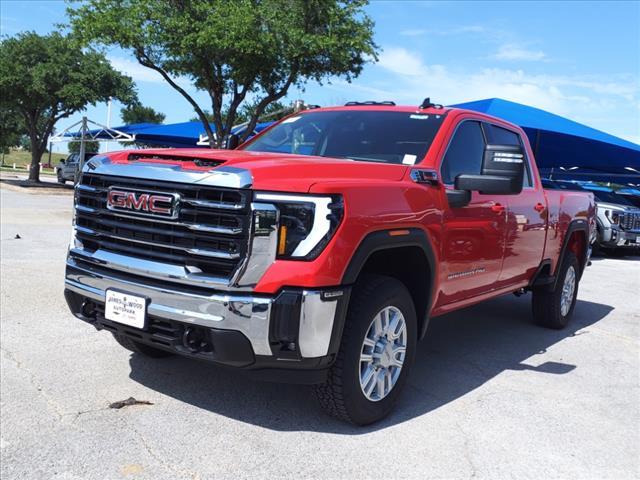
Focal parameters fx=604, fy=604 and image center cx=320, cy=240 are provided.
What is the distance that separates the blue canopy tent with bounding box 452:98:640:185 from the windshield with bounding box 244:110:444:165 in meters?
10.4

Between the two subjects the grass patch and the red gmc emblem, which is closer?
the red gmc emblem

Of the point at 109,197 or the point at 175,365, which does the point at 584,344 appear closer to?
the point at 175,365

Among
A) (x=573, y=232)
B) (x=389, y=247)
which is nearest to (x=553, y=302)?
(x=573, y=232)

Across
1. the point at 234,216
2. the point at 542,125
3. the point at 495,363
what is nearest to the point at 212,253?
the point at 234,216

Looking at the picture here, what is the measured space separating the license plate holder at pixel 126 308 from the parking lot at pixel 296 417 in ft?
1.93

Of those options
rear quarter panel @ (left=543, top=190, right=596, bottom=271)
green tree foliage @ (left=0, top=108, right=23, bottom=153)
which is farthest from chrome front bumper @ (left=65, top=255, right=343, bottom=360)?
green tree foliage @ (left=0, top=108, right=23, bottom=153)

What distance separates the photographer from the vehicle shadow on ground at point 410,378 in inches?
140

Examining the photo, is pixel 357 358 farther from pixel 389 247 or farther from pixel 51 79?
pixel 51 79

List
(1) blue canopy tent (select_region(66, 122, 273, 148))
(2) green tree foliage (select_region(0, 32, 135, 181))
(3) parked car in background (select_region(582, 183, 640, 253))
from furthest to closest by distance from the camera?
1. (2) green tree foliage (select_region(0, 32, 135, 181))
2. (1) blue canopy tent (select_region(66, 122, 273, 148))
3. (3) parked car in background (select_region(582, 183, 640, 253))

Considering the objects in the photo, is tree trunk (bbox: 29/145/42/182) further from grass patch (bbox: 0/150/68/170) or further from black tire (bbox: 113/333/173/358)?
grass patch (bbox: 0/150/68/170)

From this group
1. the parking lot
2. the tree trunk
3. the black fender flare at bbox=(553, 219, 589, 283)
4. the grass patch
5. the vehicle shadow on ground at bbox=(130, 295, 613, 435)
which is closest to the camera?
the parking lot

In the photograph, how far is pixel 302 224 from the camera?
9.67 ft

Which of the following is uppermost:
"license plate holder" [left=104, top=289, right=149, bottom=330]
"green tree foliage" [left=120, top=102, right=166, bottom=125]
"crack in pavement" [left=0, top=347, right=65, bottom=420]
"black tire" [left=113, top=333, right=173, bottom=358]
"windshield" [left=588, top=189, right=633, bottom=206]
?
"green tree foliage" [left=120, top=102, right=166, bottom=125]

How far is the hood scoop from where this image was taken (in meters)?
3.17
